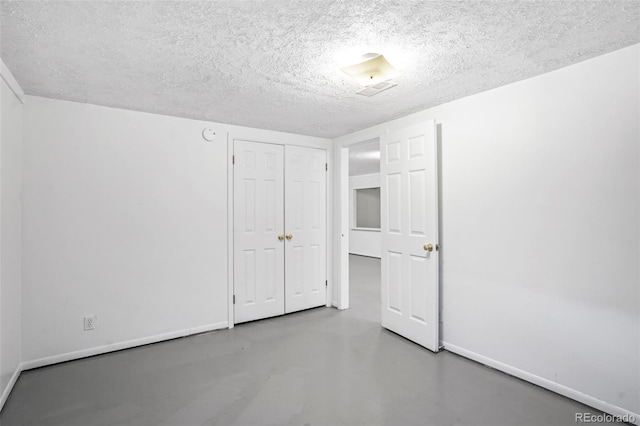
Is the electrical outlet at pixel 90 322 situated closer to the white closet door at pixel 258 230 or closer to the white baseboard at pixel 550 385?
the white closet door at pixel 258 230

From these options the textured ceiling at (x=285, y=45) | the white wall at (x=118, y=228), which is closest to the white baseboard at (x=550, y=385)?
the textured ceiling at (x=285, y=45)

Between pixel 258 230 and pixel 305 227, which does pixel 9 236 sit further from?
pixel 305 227

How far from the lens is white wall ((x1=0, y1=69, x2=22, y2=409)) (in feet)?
6.71

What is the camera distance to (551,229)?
2.19 metres

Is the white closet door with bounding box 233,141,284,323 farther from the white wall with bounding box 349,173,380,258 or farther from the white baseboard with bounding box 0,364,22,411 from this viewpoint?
the white wall with bounding box 349,173,380,258

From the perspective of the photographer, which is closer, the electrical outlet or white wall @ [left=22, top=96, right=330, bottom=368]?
white wall @ [left=22, top=96, right=330, bottom=368]

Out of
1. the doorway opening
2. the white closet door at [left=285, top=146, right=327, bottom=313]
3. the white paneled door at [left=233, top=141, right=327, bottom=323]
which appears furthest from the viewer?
the doorway opening

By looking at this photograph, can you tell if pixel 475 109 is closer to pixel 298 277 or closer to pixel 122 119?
pixel 298 277

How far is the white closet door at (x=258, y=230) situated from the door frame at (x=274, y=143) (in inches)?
2.2

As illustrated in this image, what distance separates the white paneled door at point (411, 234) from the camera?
9.23 ft

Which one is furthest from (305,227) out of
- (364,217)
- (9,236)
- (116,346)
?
(364,217)

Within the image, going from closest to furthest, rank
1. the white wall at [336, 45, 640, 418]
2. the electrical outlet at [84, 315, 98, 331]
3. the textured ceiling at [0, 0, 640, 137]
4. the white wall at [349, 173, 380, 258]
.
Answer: the textured ceiling at [0, 0, 640, 137], the white wall at [336, 45, 640, 418], the electrical outlet at [84, 315, 98, 331], the white wall at [349, 173, 380, 258]

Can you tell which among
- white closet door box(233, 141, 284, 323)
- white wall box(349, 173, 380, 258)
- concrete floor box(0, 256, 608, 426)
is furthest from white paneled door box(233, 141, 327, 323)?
white wall box(349, 173, 380, 258)

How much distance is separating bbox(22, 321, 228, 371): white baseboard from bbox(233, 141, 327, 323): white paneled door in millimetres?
346
